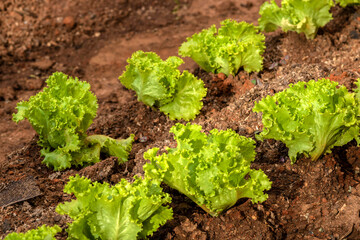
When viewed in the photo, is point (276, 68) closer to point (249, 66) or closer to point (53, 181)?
point (249, 66)

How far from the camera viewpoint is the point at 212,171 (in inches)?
159

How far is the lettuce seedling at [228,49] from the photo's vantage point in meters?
6.13

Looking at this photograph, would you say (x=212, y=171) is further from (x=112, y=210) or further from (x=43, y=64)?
(x=43, y=64)

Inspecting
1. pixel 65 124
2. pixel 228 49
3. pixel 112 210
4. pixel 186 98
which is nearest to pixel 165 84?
pixel 186 98

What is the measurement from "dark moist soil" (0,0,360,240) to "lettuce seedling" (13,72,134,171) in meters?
0.17

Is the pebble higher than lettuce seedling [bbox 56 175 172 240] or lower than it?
lower

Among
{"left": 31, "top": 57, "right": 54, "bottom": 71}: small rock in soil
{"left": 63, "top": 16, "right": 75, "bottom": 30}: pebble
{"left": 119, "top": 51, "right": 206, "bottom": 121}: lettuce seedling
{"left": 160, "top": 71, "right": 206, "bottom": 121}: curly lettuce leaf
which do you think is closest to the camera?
{"left": 119, "top": 51, "right": 206, "bottom": 121}: lettuce seedling

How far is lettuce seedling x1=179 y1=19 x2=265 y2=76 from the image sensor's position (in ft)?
20.1

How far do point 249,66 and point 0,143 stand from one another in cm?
363

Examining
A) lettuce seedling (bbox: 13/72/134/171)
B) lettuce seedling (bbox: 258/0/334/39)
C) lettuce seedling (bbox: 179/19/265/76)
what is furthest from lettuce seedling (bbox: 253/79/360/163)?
lettuce seedling (bbox: 258/0/334/39)

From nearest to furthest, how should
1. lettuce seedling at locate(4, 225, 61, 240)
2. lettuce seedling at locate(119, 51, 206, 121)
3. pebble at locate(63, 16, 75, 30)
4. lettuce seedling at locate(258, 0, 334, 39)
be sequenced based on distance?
lettuce seedling at locate(4, 225, 61, 240), lettuce seedling at locate(119, 51, 206, 121), lettuce seedling at locate(258, 0, 334, 39), pebble at locate(63, 16, 75, 30)

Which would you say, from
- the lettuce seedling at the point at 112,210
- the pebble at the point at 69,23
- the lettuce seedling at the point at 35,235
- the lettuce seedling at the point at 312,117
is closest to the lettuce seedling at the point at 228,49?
the lettuce seedling at the point at 312,117

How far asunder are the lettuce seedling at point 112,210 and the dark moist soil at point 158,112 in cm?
47

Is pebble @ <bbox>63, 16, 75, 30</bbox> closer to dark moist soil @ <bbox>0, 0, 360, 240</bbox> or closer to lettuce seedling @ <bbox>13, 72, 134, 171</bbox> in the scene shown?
dark moist soil @ <bbox>0, 0, 360, 240</bbox>
